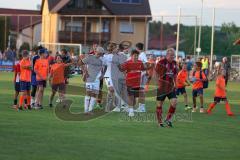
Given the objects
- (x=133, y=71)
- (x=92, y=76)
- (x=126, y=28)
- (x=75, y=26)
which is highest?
(x=75, y=26)

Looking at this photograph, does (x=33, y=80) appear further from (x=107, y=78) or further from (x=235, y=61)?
(x=235, y=61)

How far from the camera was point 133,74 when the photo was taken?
20.0m

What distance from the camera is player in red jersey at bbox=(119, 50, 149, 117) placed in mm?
19794

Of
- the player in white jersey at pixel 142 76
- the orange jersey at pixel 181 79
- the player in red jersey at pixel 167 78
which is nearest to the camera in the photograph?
the player in red jersey at pixel 167 78

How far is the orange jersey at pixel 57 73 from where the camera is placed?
22.5m

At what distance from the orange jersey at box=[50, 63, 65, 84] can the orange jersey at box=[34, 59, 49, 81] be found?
0.69 metres

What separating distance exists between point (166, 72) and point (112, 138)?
329 centimetres

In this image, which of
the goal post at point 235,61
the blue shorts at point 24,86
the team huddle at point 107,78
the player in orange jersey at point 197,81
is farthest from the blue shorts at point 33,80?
the goal post at point 235,61

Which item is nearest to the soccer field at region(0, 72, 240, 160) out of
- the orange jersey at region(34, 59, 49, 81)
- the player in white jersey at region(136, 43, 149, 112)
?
the player in white jersey at region(136, 43, 149, 112)

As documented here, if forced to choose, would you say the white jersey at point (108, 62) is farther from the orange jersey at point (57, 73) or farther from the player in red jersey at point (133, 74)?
the orange jersey at point (57, 73)

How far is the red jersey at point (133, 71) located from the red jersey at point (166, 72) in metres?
2.66

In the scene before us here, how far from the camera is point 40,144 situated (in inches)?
512

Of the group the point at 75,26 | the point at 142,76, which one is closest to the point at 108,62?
the point at 142,76

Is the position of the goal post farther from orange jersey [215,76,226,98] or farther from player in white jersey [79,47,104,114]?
player in white jersey [79,47,104,114]
